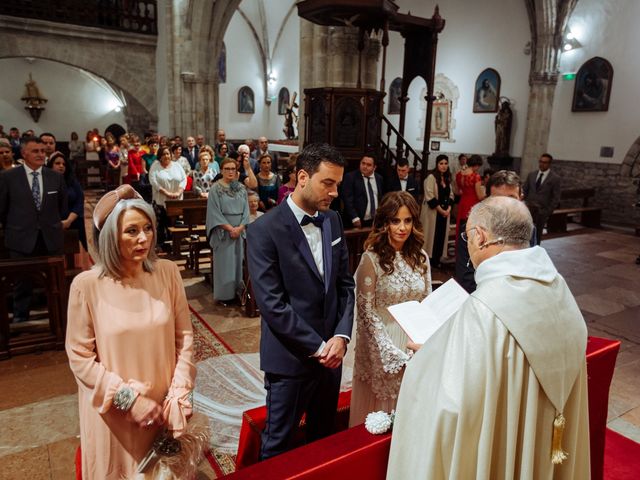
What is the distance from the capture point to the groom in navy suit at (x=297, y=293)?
211cm

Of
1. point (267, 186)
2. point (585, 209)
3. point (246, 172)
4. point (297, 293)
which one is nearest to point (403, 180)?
point (267, 186)

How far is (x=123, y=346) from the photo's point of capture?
1.89 meters

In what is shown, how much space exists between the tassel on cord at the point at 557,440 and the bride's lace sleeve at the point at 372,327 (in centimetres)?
103

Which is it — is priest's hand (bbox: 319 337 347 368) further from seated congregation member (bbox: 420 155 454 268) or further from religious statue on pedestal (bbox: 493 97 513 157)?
religious statue on pedestal (bbox: 493 97 513 157)

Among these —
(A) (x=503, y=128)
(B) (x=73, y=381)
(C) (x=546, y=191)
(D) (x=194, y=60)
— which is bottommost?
(B) (x=73, y=381)

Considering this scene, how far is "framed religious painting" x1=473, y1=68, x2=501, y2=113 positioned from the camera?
1428cm

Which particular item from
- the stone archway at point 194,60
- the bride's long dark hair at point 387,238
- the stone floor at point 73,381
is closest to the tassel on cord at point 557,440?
the bride's long dark hair at point 387,238

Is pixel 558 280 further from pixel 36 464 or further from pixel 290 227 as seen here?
pixel 36 464

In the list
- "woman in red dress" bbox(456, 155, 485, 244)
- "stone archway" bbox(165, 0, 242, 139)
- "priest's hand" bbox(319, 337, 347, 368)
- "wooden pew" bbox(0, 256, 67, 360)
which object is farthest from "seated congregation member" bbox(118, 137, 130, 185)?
"priest's hand" bbox(319, 337, 347, 368)

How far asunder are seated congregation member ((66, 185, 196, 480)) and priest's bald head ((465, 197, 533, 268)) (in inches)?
49.9

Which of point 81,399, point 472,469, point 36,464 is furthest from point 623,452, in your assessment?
point 36,464

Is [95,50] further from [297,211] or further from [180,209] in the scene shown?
[297,211]

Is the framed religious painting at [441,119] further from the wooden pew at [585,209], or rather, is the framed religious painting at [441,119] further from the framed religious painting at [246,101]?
the framed religious painting at [246,101]

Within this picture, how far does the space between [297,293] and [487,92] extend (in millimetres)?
14266
